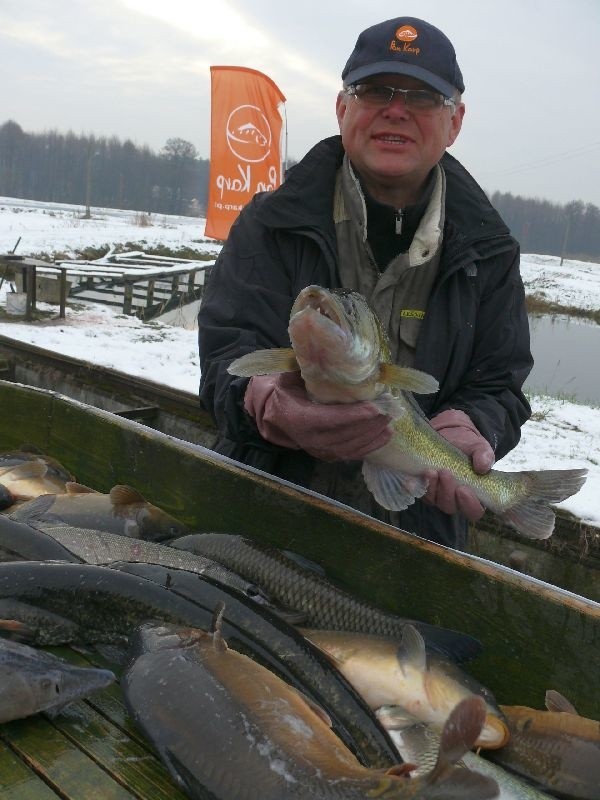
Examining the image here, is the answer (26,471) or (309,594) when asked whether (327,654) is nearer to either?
(309,594)

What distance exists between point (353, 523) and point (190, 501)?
35.6 inches

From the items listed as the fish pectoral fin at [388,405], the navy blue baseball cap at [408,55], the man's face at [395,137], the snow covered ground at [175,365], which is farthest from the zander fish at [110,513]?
the snow covered ground at [175,365]

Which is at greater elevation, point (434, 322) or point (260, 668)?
point (434, 322)

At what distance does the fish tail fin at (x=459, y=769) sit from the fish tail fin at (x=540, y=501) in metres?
1.53

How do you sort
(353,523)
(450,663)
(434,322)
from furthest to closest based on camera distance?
(434,322) → (353,523) → (450,663)

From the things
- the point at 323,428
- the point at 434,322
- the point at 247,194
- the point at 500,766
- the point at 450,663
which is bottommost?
the point at 500,766

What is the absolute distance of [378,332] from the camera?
2.52 meters

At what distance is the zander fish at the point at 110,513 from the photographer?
313 cm

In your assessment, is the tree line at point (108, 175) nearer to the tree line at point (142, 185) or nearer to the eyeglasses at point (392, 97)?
the tree line at point (142, 185)

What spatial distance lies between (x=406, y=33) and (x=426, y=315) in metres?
1.14

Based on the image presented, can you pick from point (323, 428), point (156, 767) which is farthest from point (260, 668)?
point (323, 428)

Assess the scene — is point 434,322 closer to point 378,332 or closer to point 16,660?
point 378,332

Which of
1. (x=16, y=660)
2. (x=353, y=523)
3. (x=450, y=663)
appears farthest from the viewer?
(x=353, y=523)

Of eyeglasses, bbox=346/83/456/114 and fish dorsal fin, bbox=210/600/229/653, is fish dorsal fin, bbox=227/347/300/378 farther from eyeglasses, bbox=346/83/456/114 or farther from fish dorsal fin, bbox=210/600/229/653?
eyeglasses, bbox=346/83/456/114
